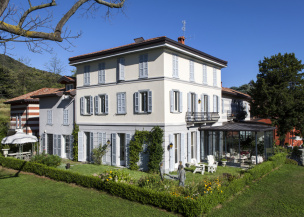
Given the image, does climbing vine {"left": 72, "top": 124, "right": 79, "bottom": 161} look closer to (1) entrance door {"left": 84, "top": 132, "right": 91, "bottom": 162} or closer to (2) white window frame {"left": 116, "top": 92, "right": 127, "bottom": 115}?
(1) entrance door {"left": 84, "top": 132, "right": 91, "bottom": 162}

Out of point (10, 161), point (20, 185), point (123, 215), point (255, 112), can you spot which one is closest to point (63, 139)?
point (10, 161)

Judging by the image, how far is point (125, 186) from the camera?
38.4ft

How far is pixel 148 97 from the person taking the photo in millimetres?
17344

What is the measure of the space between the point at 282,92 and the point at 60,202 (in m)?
21.1

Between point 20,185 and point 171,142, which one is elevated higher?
point 171,142

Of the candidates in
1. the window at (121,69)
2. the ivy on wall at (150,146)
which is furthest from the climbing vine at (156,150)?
the window at (121,69)

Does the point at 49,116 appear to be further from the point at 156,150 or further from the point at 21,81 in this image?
the point at 21,81

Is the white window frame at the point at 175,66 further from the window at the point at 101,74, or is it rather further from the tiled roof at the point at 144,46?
the window at the point at 101,74

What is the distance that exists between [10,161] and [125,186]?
11.5 metres

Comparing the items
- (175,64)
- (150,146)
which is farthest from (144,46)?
(150,146)

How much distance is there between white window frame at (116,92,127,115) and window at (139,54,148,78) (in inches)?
83.7

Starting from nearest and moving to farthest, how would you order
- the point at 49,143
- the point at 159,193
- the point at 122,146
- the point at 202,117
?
1. the point at 159,193
2. the point at 122,146
3. the point at 202,117
4. the point at 49,143

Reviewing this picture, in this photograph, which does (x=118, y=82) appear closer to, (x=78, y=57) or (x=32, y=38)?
(x=78, y=57)

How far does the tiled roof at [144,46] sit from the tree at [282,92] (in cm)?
506
